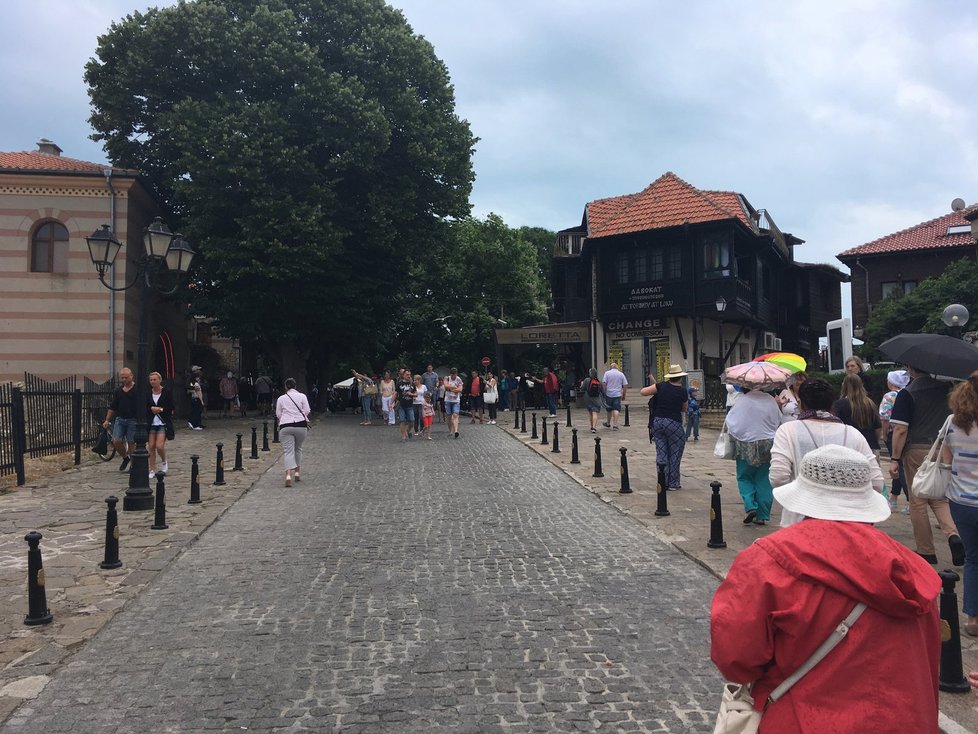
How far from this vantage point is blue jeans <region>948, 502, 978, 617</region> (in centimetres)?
483

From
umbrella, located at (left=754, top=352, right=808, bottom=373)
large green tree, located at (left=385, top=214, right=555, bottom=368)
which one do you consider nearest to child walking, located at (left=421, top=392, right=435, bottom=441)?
umbrella, located at (left=754, top=352, right=808, bottom=373)

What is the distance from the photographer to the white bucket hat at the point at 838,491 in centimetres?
226

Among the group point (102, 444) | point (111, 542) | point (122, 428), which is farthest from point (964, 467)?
point (102, 444)

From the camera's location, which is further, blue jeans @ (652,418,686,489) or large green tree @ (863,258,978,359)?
large green tree @ (863,258,978,359)

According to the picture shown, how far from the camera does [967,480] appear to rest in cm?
485

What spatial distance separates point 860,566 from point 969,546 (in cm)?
355

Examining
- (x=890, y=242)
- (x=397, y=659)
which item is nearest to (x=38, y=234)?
(x=397, y=659)

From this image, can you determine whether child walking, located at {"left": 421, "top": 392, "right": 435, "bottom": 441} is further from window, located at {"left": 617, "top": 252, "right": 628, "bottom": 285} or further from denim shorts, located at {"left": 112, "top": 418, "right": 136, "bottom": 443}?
window, located at {"left": 617, "top": 252, "right": 628, "bottom": 285}

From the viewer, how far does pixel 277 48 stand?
919 inches

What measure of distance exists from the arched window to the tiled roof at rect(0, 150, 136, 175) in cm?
192

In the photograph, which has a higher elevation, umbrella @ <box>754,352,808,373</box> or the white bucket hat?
umbrella @ <box>754,352,808,373</box>

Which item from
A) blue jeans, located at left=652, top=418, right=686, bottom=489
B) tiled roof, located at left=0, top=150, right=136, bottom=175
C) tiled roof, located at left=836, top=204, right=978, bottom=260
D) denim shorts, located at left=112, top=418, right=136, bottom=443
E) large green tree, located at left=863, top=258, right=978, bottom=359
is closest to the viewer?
blue jeans, located at left=652, top=418, right=686, bottom=489

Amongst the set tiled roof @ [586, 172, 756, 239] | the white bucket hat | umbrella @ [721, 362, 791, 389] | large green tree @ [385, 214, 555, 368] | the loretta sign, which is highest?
tiled roof @ [586, 172, 756, 239]

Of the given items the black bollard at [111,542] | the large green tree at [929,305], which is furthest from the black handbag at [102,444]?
the large green tree at [929,305]
